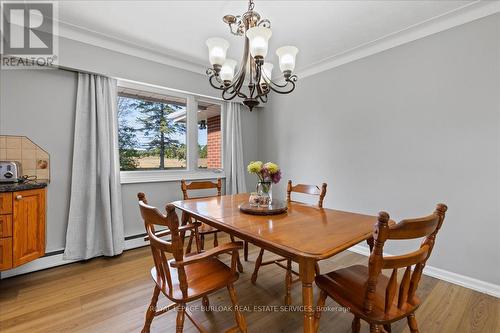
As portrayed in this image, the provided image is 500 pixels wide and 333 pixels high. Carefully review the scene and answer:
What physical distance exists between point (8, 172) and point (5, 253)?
27.4 inches

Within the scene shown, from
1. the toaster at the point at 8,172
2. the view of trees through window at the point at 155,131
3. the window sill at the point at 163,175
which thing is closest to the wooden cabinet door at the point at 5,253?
the toaster at the point at 8,172

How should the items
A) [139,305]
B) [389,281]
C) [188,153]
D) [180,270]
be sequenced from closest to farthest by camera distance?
[389,281] < [180,270] < [139,305] < [188,153]

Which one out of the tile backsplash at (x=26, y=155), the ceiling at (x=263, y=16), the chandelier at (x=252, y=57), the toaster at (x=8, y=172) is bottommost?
the toaster at (x=8, y=172)

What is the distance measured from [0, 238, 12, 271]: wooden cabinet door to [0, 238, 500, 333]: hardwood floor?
29cm

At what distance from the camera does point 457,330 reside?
1.56m

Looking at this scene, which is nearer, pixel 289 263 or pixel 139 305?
pixel 139 305

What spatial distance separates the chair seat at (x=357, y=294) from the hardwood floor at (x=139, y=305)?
50 cm

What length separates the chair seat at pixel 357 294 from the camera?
3.48 feet

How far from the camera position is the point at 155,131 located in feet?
10.5

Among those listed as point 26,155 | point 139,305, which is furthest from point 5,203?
point 139,305

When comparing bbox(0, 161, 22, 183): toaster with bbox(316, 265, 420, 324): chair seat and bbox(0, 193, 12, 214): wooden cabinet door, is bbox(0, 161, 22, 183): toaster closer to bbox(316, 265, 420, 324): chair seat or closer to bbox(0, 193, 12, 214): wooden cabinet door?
bbox(0, 193, 12, 214): wooden cabinet door

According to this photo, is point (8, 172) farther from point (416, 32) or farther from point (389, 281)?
point (416, 32)

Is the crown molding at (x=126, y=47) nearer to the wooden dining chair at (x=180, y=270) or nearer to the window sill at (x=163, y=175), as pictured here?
the window sill at (x=163, y=175)

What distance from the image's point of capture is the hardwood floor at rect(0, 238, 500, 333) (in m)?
1.60
